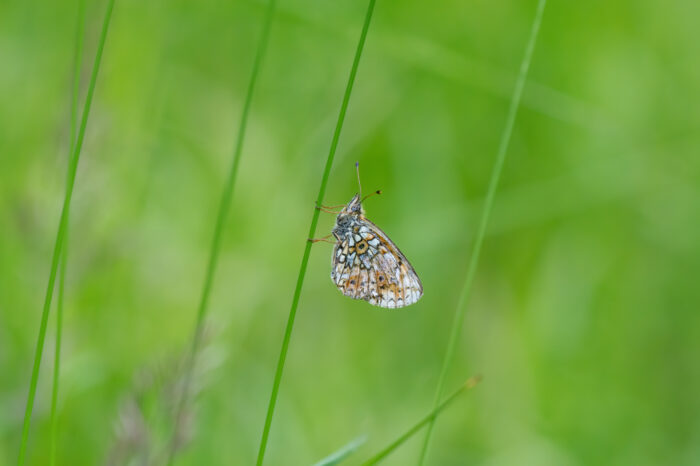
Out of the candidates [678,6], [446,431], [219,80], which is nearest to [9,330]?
[446,431]

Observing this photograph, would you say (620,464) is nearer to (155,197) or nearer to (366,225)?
(366,225)

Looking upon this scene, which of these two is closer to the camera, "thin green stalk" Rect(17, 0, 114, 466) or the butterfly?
"thin green stalk" Rect(17, 0, 114, 466)

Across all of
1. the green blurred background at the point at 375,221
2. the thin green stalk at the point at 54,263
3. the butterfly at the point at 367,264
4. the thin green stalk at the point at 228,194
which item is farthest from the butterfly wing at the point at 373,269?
the thin green stalk at the point at 54,263

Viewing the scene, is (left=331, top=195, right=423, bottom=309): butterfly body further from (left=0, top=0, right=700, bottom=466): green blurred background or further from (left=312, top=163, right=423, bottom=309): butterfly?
(left=0, top=0, right=700, bottom=466): green blurred background

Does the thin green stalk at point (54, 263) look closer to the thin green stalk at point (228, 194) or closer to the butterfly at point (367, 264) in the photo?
the thin green stalk at point (228, 194)

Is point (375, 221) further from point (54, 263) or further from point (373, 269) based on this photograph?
point (54, 263)

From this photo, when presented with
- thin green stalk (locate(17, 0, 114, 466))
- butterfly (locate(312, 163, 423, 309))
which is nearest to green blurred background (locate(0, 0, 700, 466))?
butterfly (locate(312, 163, 423, 309))

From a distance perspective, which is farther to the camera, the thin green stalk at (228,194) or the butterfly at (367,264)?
the butterfly at (367,264)
